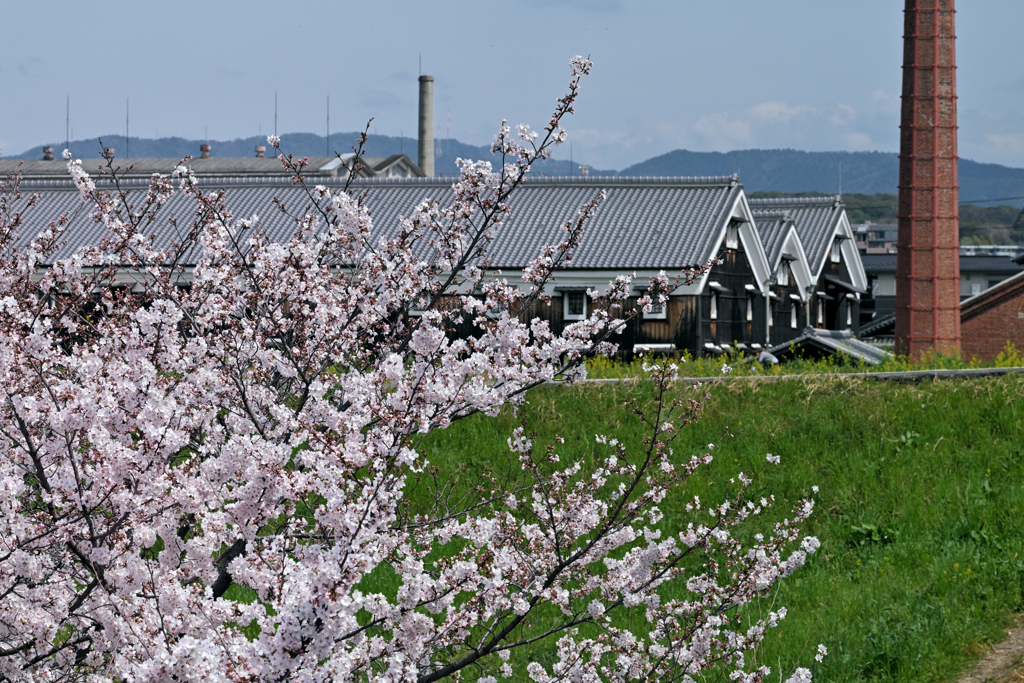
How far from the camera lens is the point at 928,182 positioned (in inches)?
1104

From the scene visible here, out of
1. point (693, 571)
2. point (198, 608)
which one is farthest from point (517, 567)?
point (693, 571)

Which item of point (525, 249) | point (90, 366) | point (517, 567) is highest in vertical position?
point (525, 249)

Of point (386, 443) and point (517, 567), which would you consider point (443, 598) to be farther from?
point (386, 443)

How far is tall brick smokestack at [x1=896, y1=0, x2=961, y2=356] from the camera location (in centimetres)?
2781

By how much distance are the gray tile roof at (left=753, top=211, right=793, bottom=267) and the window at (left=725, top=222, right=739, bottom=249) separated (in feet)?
12.7

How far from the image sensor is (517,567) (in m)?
5.43

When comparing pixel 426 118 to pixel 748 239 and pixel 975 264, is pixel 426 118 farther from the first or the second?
pixel 975 264

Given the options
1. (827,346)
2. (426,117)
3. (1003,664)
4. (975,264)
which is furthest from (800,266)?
(975,264)

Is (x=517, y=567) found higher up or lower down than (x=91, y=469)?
lower down

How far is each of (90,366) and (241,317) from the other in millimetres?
909

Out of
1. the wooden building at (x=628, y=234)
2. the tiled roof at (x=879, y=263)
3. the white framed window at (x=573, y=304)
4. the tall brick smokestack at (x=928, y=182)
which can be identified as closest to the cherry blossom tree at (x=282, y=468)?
the wooden building at (x=628, y=234)

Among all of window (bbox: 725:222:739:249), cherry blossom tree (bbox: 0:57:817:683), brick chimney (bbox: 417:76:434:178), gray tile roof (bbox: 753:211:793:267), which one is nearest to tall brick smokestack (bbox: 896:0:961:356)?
window (bbox: 725:222:739:249)

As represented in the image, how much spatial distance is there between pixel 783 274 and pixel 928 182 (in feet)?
32.0

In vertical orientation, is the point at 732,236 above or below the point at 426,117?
below
